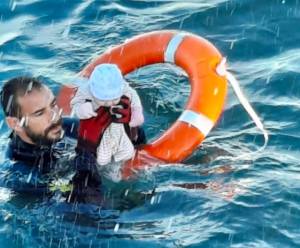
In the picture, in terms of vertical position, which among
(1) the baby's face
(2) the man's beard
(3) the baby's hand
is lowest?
(2) the man's beard

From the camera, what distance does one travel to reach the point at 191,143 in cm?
671

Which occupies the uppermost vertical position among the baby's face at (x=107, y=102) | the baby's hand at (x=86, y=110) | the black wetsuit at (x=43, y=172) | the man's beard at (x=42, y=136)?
the baby's face at (x=107, y=102)

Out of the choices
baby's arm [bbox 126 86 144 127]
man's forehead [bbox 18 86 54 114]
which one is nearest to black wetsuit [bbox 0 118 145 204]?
man's forehead [bbox 18 86 54 114]

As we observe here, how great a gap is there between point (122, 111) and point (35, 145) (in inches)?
27.0

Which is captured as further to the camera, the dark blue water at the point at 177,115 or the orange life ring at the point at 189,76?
the orange life ring at the point at 189,76

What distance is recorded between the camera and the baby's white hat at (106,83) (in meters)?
6.09

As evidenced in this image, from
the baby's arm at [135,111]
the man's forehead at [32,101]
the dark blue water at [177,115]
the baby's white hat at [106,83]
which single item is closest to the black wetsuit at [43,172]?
the dark blue water at [177,115]

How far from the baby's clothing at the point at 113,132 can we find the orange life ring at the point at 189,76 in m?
0.17

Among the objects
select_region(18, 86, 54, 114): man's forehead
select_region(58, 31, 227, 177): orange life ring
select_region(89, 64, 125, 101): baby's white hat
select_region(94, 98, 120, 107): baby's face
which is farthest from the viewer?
select_region(58, 31, 227, 177): orange life ring

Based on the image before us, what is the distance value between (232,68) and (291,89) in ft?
2.42

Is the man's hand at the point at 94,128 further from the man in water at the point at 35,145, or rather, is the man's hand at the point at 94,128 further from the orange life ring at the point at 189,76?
the orange life ring at the point at 189,76

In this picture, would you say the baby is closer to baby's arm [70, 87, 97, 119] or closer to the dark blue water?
baby's arm [70, 87, 97, 119]

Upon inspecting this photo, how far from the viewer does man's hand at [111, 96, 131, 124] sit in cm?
629

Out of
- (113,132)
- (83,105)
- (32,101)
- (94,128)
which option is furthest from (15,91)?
(113,132)
